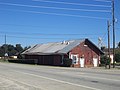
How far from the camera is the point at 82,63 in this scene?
64.2m

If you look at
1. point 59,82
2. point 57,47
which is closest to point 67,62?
point 57,47

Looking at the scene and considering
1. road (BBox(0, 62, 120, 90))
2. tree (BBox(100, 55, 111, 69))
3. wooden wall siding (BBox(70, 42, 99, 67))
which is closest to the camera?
road (BBox(0, 62, 120, 90))

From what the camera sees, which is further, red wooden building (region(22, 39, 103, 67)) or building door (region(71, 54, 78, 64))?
red wooden building (region(22, 39, 103, 67))

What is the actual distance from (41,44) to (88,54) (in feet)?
66.1

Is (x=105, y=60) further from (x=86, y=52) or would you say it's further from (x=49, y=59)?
(x=49, y=59)

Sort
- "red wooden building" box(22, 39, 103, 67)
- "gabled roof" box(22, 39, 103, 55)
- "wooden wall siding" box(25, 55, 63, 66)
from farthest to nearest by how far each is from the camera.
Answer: "wooden wall siding" box(25, 55, 63, 66)
"gabled roof" box(22, 39, 103, 55)
"red wooden building" box(22, 39, 103, 67)

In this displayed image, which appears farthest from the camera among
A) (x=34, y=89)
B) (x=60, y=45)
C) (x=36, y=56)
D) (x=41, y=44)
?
(x=41, y=44)

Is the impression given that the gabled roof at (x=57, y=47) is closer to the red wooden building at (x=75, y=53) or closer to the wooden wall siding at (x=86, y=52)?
the red wooden building at (x=75, y=53)

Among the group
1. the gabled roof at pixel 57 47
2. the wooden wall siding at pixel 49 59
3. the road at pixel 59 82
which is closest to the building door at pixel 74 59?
the gabled roof at pixel 57 47

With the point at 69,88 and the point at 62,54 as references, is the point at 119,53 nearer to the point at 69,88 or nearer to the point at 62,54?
the point at 62,54

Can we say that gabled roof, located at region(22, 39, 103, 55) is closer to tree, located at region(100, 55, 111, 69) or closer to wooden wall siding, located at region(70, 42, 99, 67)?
wooden wall siding, located at region(70, 42, 99, 67)

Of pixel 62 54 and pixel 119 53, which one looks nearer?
pixel 62 54

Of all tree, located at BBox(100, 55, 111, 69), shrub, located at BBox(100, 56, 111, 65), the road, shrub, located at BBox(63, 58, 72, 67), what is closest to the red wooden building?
shrub, located at BBox(63, 58, 72, 67)

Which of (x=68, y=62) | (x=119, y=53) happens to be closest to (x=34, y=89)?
(x=68, y=62)
